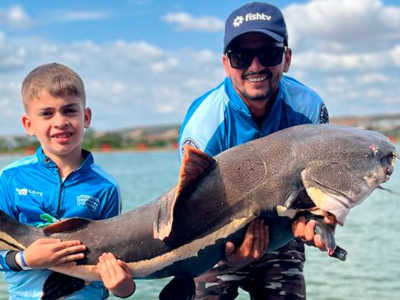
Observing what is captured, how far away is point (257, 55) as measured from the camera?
175 inches

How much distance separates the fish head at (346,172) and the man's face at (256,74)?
746 mm

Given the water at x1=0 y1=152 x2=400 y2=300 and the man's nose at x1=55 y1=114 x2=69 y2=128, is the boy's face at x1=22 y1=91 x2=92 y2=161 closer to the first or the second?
the man's nose at x1=55 y1=114 x2=69 y2=128

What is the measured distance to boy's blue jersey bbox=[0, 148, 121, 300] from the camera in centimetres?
403

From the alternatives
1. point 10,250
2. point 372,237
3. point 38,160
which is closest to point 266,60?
point 38,160

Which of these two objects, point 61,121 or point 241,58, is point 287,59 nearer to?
point 241,58

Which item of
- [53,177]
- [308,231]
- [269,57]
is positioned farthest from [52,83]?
[308,231]

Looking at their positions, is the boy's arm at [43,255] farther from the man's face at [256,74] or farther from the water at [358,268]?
the water at [358,268]

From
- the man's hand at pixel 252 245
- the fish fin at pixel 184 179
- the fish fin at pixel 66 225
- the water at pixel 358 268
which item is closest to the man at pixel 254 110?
the man's hand at pixel 252 245

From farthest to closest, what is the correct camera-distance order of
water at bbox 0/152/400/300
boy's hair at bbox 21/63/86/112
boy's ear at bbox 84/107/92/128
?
water at bbox 0/152/400/300
boy's ear at bbox 84/107/92/128
boy's hair at bbox 21/63/86/112

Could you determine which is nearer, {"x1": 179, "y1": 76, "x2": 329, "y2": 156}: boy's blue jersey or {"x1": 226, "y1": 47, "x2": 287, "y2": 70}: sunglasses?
{"x1": 226, "y1": 47, "x2": 287, "y2": 70}: sunglasses

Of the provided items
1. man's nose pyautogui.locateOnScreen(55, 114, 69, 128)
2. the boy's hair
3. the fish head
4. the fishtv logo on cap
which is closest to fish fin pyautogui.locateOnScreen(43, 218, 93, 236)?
man's nose pyautogui.locateOnScreen(55, 114, 69, 128)

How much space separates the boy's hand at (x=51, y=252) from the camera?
12.1ft

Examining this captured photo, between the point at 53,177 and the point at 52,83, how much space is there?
2.31 ft

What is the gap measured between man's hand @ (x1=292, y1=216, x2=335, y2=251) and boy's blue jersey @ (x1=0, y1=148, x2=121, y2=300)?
1348 mm
